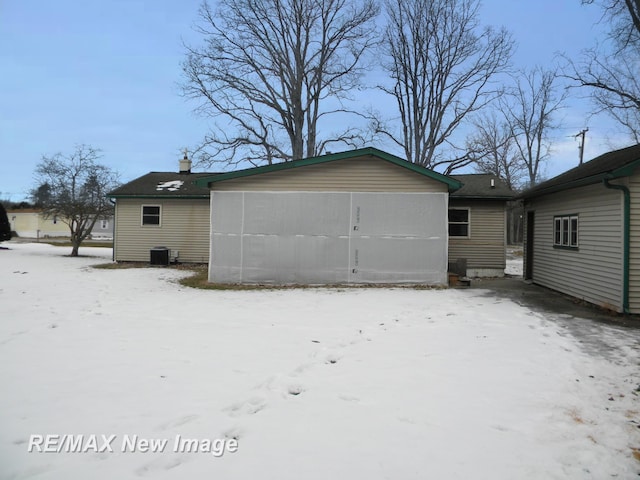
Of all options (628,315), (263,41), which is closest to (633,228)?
(628,315)

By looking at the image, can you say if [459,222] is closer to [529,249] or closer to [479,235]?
[479,235]

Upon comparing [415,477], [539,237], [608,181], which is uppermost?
[608,181]

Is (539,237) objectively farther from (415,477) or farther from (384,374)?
(415,477)

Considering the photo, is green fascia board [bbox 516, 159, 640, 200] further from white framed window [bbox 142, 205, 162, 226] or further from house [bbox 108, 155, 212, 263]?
white framed window [bbox 142, 205, 162, 226]

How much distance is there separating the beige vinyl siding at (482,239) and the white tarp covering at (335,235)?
4175 millimetres

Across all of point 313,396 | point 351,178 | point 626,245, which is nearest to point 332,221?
point 351,178

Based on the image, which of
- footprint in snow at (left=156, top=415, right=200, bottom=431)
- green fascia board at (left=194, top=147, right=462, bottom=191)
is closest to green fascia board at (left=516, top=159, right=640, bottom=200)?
green fascia board at (left=194, top=147, right=462, bottom=191)

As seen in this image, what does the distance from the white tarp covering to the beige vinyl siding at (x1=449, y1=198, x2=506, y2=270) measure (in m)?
4.18

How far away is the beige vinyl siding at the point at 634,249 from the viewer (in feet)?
26.9

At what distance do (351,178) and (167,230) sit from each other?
9.96 metres

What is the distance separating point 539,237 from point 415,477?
12.2m

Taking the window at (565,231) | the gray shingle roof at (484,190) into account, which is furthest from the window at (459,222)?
the window at (565,231)

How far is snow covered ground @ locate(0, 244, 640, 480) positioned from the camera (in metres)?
2.93

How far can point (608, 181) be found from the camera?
847cm
